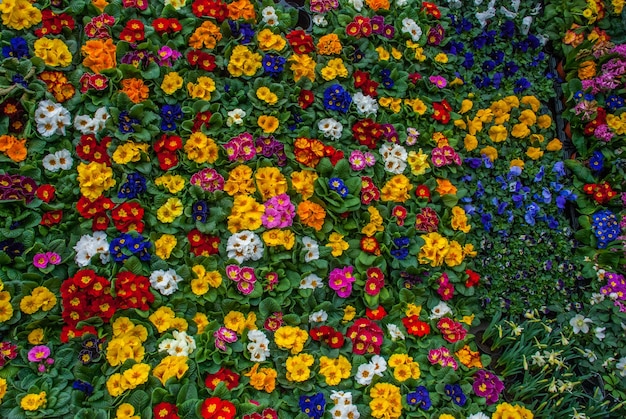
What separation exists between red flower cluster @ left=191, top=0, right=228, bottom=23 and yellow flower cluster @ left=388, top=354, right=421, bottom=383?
84.6 inches

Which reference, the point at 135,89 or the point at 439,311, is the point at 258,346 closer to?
the point at 439,311

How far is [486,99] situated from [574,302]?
1.37 meters

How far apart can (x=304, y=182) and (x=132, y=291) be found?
3.42ft

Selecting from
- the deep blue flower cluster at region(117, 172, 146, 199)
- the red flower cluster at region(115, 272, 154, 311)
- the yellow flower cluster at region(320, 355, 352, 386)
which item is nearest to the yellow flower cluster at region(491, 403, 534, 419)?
the yellow flower cluster at region(320, 355, 352, 386)

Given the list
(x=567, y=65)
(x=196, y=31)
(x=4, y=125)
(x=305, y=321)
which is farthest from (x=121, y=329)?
(x=567, y=65)

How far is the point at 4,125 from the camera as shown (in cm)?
259

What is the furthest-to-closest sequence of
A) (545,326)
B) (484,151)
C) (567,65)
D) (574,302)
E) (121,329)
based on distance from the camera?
(567,65) → (484,151) → (574,302) → (545,326) → (121,329)

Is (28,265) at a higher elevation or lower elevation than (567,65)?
lower

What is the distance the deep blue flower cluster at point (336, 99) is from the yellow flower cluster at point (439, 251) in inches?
34.6

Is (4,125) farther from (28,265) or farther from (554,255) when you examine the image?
(554,255)

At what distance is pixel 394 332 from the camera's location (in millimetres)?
2750

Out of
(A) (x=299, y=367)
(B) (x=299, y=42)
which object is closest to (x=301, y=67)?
(B) (x=299, y=42)

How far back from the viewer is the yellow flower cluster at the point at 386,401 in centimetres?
247

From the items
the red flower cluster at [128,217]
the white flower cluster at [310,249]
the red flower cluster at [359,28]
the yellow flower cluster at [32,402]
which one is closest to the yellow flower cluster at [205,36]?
the red flower cluster at [359,28]
